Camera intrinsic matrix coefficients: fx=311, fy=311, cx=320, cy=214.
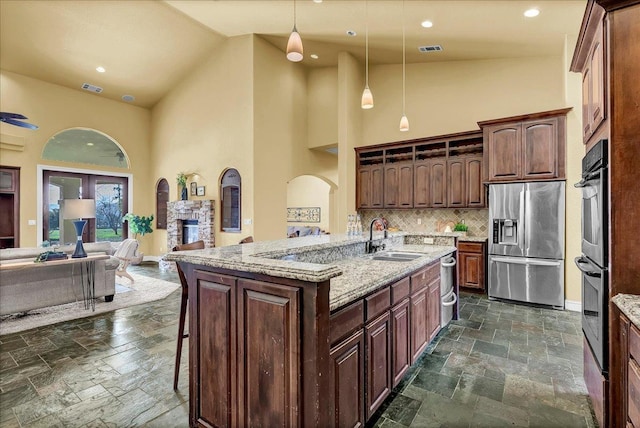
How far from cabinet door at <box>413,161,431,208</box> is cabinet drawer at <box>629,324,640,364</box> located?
446 cm

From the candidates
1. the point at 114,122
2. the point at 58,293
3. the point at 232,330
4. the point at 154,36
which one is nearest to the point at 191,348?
the point at 232,330

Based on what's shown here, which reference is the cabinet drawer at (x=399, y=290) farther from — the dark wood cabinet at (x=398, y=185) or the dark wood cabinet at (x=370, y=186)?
the dark wood cabinet at (x=370, y=186)

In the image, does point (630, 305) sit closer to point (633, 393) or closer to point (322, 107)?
point (633, 393)

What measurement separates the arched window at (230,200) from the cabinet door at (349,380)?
5.35 meters

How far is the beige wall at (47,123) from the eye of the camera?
260 inches

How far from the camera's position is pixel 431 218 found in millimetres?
5973

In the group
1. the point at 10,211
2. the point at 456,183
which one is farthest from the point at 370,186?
the point at 10,211

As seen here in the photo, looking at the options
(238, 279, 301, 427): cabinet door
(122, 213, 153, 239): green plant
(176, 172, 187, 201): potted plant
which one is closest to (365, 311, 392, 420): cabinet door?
(238, 279, 301, 427): cabinet door

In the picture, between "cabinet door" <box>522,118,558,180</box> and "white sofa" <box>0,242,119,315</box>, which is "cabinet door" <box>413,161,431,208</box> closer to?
"cabinet door" <box>522,118,558,180</box>

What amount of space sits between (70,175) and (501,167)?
9.32 metres

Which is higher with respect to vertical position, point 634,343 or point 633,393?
point 634,343

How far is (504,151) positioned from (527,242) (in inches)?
53.5

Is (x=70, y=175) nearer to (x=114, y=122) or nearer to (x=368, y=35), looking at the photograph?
(x=114, y=122)

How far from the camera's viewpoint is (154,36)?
631 cm
